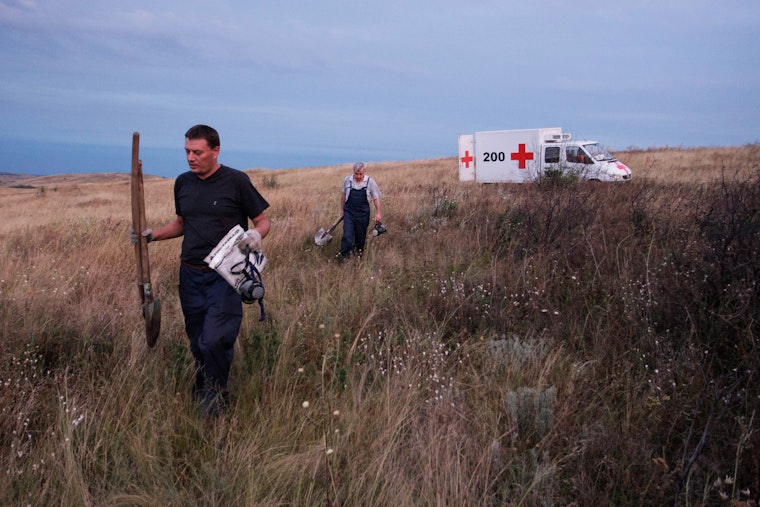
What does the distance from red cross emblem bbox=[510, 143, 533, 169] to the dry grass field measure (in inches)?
533

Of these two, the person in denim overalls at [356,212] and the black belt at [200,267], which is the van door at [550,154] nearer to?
the person in denim overalls at [356,212]

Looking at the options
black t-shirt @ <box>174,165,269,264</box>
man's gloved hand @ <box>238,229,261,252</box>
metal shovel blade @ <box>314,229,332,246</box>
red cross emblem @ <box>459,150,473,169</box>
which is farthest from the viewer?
red cross emblem @ <box>459,150,473,169</box>

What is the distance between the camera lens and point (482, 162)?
20797 millimetres

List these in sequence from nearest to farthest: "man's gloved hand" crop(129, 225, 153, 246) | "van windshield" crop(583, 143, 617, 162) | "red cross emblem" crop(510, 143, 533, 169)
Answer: "man's gloved hand" crop(129, 225, 153, 246)
"van windshield" crop(583, 143, 617, 162)
"red cross emblem" crop(510, 143, 533, 169)

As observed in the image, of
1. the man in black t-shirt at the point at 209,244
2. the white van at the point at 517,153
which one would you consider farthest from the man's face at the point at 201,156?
the white van at the point at 517,153

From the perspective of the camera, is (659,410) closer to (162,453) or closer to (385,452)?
(385,452)

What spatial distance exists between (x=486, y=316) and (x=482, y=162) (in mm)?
16622

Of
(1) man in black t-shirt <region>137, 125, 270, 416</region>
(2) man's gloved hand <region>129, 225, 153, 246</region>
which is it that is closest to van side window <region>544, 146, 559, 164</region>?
(1) man in black t-shirt <region>137, 125, 270, 416</region>

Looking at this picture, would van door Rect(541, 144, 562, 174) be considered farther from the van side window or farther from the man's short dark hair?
the man's short dark hair

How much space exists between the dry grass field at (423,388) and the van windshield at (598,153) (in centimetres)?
1254

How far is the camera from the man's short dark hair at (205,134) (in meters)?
3.61

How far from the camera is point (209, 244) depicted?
3682 mm

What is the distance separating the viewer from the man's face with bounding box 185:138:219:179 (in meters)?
3.58

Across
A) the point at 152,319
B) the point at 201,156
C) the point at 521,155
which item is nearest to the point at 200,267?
the point at 152,319
